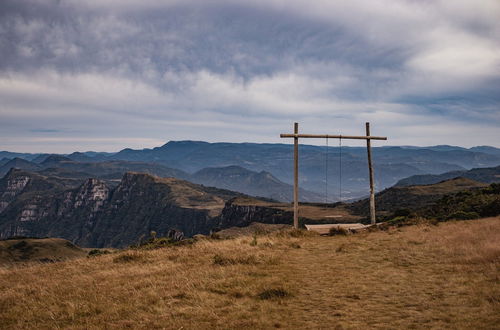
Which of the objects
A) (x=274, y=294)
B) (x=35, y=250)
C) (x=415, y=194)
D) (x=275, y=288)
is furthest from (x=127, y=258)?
(x=35, y=250)

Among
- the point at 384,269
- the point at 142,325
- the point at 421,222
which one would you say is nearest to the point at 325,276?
the point at 384,269

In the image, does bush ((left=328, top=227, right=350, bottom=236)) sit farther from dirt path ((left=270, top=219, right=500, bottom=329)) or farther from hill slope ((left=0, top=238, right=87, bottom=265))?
hill slope ((left=0, top=238, right=87, bottom=265))

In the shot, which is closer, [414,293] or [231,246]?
[414,293]

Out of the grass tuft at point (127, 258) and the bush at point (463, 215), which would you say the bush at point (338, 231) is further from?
the grass tuft at point (127, 258)

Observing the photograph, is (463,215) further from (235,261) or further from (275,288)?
(275,288)

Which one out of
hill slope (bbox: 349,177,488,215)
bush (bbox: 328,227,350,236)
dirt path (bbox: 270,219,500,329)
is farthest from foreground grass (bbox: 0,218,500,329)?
hill slope (bbox: 349,177,488,215)

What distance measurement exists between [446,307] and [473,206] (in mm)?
18155

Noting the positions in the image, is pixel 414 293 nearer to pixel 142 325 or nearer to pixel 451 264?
pixel 451 264

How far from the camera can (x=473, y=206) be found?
74.1 ft

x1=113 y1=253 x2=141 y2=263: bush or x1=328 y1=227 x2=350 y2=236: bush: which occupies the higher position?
x1=328 y1=227 x2=350 y2=236: bush

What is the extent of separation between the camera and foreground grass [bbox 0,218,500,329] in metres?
7.21

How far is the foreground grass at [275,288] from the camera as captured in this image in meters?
7.21

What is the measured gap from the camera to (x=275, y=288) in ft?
29.1

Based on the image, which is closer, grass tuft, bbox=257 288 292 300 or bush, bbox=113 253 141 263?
grass tuft, bbox=257 288 292 300
